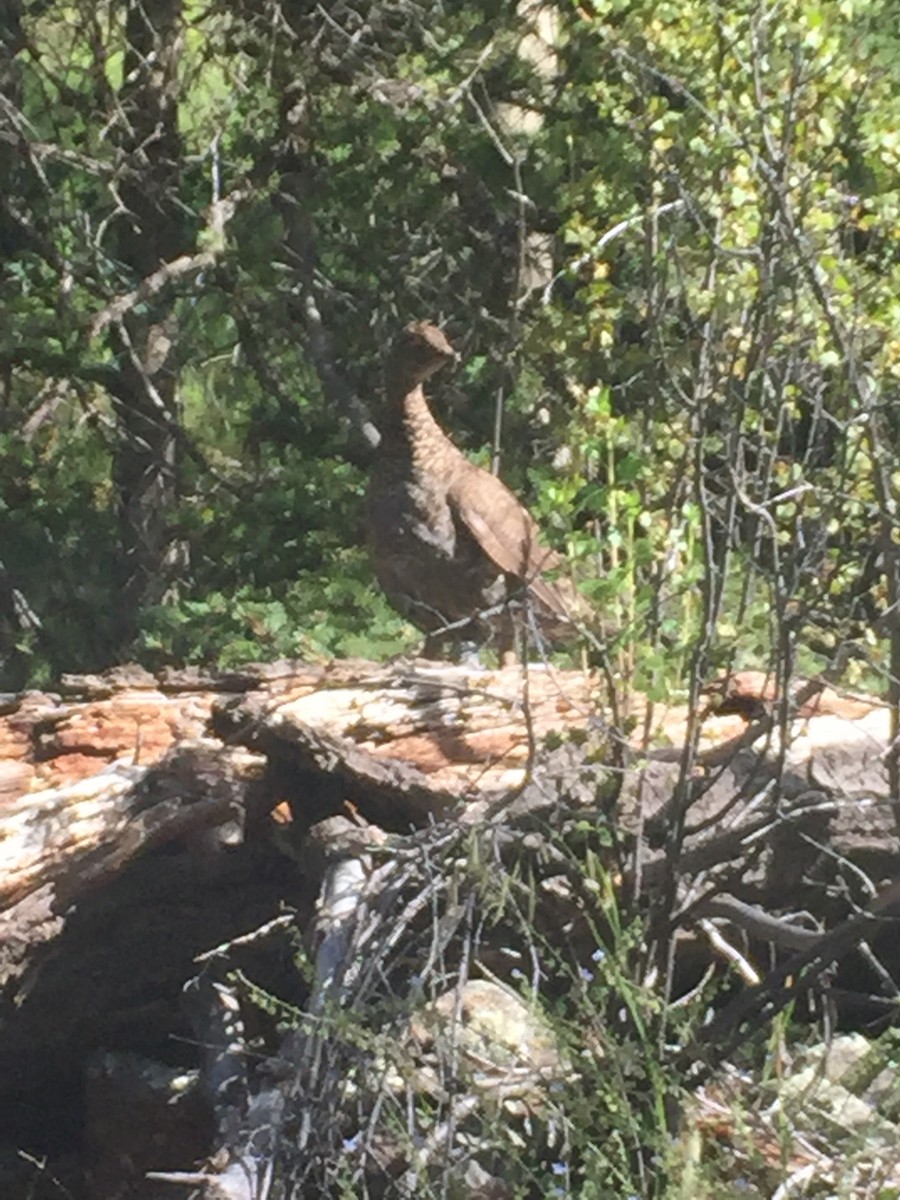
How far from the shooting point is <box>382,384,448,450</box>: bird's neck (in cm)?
616

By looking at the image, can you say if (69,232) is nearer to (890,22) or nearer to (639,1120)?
(890,22)

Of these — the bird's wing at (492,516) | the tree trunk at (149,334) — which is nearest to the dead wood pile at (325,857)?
the bird's wing at (492,516)

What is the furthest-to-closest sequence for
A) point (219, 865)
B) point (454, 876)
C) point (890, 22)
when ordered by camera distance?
1. point (890, 22)
2. point (219, 865)
3. point (454, 876)

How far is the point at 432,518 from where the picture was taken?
236 inches

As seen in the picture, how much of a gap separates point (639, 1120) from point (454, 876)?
19.6 inches

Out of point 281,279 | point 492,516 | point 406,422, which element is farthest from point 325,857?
point 281,279

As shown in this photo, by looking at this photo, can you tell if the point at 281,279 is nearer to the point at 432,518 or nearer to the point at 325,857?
the point at 432,518

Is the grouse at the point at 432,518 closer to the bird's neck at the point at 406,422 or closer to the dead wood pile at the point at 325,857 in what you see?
the bird's neck at the point at 406,422

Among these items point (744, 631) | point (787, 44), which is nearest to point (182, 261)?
point (787, 44)

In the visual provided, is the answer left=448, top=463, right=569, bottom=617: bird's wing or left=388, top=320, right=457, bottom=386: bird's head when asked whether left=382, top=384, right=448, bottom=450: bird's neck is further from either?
left=448, top=463, right=569, bottom=617: bird's wing

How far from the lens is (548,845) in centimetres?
320

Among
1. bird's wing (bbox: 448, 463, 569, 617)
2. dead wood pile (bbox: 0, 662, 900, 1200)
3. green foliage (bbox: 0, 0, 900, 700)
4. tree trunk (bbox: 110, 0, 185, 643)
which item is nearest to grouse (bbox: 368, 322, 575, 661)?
bird's wing (bbox: 448, 463, 569, 617)

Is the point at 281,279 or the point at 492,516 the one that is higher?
the point at 281,279

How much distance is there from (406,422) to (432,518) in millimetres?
366
